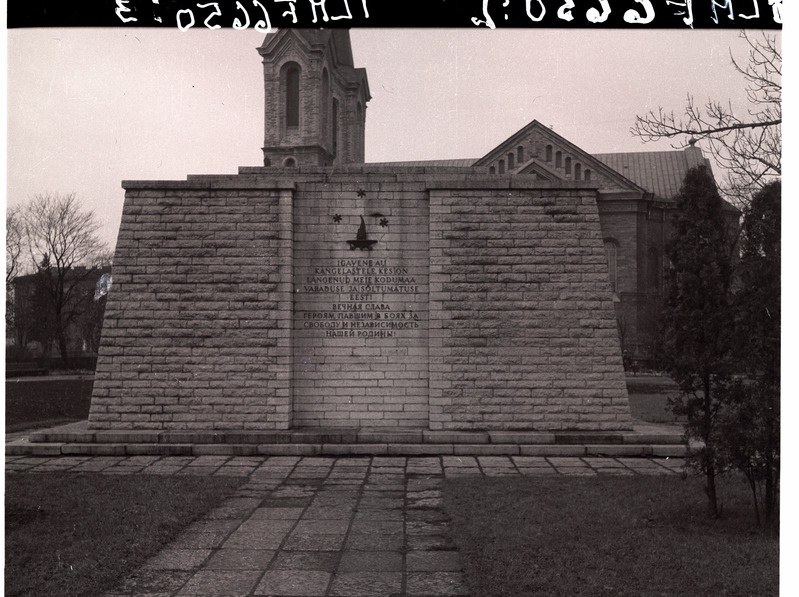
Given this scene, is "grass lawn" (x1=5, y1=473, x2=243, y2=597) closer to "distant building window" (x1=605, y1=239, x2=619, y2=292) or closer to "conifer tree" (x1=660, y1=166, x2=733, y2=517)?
"conifer tree" (x1=660, y1=166, x2=733, y2=517)

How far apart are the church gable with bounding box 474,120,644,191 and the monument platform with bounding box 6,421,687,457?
2913 centimetres

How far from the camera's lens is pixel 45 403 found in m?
18.8

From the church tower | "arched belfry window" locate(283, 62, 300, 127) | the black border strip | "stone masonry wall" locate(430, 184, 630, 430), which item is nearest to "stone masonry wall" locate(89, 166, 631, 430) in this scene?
"stone masonry wall" locate(430, 184, 630, 430)

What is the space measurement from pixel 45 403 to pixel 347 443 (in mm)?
11717

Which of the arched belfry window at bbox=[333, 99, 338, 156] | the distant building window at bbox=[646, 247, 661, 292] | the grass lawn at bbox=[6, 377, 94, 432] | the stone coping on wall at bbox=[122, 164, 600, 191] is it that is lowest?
the grass lawn at bbox=[6, 377, 94, 432]

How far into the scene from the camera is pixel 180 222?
11.4 meters

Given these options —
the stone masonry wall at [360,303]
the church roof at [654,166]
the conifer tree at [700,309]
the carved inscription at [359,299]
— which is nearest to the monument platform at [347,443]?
the stone masonry wall at [360,303]

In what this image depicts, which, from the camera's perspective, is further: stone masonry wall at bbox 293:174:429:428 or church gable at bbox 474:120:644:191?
church gable at bbox 474:120:644:191

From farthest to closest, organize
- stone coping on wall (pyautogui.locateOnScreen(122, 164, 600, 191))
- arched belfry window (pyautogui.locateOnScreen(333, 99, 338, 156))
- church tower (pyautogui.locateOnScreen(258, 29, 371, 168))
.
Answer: arched belfry window (pyautogui.locateOnScreen(333, 99, 338, 156)), church tower (pyautogui.locateOnScreen(258, 29, 371, 168)), stone coping on wall (pyautogui.locateOnScreen(122, 164, 600, 191))

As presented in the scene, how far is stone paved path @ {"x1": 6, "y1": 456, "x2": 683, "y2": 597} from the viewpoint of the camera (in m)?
4.96

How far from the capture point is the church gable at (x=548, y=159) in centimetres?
3828

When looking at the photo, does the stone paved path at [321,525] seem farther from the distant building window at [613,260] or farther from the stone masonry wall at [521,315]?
the distant building window at [613,260]

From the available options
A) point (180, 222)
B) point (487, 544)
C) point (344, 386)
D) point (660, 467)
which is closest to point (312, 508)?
point (487, 544)

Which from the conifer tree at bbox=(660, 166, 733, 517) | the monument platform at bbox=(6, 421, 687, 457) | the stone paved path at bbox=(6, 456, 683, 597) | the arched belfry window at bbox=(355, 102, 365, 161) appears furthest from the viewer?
the arched belfry window at bbox=(355, 102, 365, 161)
